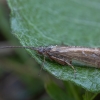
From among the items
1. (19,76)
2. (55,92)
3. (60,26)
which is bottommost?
(55,92)

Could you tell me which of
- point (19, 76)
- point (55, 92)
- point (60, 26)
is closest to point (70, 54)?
point (55, 92)

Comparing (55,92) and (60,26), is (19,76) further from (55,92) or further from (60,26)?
(55,92)

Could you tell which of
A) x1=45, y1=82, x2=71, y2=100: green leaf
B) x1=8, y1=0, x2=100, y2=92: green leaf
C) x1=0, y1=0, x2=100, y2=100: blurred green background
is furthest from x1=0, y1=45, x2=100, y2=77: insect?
x1=0, y1=0, x2=100, y2=100: blurred green background

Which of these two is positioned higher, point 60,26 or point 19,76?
point 60,26

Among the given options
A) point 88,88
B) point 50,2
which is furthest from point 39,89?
point 88,88

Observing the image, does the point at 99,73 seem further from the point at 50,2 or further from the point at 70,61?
the point at 50,2

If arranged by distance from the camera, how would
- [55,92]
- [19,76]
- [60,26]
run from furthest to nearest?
[19,76] → [60,26] → [55,92]

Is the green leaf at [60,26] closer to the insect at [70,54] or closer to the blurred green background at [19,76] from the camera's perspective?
the insect at [70,54]
